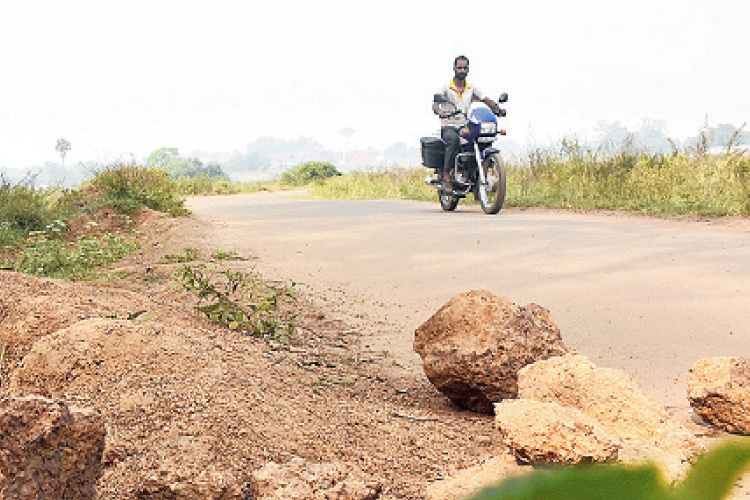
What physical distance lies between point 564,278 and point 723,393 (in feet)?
6.84

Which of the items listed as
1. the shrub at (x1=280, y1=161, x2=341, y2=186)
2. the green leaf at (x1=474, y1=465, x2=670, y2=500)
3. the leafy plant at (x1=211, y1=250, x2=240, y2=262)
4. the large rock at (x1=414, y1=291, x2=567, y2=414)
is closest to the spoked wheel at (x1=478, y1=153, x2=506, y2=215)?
the leafy plant at (x1=211, y1=250, x2=240, y2=262)

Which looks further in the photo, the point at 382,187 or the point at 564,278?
the point at 382,187

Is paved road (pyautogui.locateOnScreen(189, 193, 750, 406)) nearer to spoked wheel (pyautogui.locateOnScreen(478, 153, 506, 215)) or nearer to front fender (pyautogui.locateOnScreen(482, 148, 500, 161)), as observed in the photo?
spoked wheel (pyautogui.locateOnScreen(478, 153, 506, 215))

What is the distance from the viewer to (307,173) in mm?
25609

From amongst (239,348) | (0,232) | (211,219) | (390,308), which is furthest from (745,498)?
(211,219)

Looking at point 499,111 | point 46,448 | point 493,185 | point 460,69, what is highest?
point 460,69

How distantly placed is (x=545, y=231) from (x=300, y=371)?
401cm

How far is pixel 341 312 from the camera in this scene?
3703 mm

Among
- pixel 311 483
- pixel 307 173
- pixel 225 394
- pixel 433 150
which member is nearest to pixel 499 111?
pixel 433 150

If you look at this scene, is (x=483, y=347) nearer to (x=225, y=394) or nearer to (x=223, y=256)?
(x=225, y=394)

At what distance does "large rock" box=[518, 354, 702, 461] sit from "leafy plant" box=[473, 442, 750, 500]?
0.20 meters

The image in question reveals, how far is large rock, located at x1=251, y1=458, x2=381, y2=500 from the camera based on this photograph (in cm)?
133

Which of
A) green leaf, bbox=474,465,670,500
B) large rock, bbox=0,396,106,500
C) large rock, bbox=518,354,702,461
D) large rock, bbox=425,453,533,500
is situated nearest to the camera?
large rock, bbox=0,396,106,500

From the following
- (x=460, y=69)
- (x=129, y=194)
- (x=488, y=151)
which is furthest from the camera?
(x=460, y=69)
